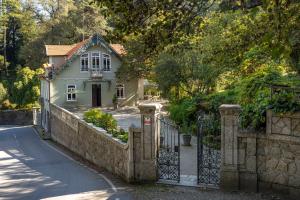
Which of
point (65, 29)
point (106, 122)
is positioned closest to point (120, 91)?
point (65, 29)

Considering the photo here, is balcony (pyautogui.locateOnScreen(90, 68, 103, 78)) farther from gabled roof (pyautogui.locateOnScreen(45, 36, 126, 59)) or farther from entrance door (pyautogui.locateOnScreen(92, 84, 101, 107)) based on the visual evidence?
gabled roof (pyautogui.locateOnScreen(45, 36, 126, 59))

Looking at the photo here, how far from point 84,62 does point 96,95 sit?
4.28 m

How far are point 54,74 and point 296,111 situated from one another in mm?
34407

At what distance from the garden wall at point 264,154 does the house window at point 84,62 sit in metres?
32.7

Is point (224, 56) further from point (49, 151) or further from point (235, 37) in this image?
point (49, 151)

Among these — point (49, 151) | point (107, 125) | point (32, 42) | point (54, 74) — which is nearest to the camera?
point (107, 125)

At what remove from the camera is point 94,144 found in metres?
19.1

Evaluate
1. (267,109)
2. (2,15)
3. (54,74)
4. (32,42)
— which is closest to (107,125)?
(267,109)

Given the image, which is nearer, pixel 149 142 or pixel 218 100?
pixel 149 142

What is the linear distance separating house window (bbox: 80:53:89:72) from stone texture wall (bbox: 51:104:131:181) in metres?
13.2

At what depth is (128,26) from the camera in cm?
891

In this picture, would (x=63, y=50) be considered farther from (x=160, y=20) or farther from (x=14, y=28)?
(x=160, y=20)

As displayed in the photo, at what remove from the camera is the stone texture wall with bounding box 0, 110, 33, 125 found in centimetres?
5094

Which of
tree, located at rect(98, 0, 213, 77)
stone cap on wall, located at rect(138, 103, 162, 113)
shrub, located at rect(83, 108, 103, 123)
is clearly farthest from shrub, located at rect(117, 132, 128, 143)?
tree, located at rect(98, 0, 213, 77)
